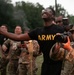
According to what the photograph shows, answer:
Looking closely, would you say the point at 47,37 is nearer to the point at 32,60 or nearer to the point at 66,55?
the point at 66,55

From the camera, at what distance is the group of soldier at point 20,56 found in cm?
1009

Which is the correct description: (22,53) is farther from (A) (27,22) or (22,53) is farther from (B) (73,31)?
(A) (27,22)

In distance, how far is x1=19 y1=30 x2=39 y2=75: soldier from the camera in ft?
33.1

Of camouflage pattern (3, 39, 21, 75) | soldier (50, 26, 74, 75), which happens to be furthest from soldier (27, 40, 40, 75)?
soldier (50, 26, 74, 75)

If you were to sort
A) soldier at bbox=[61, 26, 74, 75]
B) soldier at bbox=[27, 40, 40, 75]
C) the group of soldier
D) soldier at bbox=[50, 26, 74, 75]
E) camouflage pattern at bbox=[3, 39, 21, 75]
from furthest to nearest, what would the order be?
camouflage pattern at bbox=[3, 39, 21, 75] < the group of soldier < soldier at bbox=[27, 40, 40, 75] < soldier at bbox=[61, 26, 74, 75] < soldier at bbox=[50, 26, 74, 75]

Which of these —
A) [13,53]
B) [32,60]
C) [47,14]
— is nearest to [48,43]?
[47,14]

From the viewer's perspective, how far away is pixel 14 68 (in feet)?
37.2

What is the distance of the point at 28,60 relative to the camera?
10.5m

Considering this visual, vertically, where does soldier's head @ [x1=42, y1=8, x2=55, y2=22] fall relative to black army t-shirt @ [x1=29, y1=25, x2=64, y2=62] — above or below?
above

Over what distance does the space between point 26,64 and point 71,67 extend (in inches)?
173

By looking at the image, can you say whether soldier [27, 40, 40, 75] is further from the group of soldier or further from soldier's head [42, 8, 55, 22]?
soldier's head [42, 8, 55, 22]

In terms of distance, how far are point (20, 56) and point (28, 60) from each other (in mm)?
343

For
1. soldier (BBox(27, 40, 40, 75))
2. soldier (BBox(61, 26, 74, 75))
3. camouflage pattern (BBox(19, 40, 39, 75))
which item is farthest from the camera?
camouflage pattern (BBox(19, 40, 39, 75))

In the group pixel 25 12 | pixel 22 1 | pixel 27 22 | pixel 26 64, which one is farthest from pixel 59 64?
pixel 22 1
